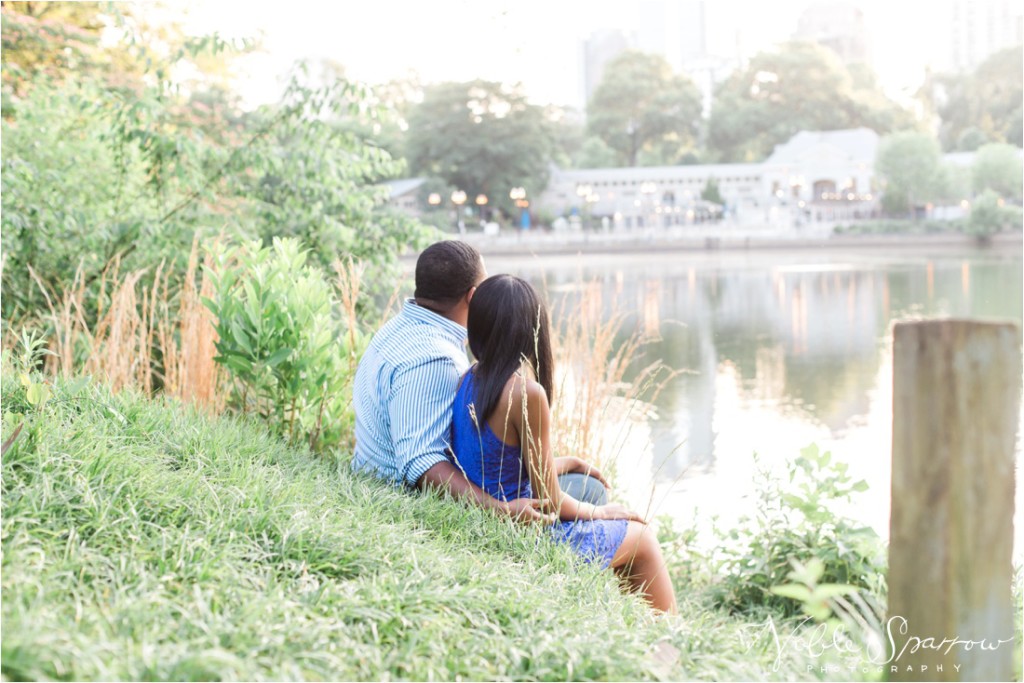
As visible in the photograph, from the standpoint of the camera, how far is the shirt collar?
7.73 ft

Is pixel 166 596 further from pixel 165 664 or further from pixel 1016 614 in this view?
pixel 1016 614

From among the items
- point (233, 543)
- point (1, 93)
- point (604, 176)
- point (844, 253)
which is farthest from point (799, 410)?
point (604, 176)

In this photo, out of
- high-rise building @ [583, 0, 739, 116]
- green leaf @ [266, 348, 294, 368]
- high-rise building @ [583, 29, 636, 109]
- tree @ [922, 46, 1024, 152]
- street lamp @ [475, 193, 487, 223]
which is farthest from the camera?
high-rise building @ [583, 29, 636, 109]

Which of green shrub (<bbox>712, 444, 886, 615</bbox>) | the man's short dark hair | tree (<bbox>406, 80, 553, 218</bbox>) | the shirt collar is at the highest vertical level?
tree (<bbox>406, 80, 553, 218</bbox>)

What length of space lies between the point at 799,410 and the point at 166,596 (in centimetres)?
698

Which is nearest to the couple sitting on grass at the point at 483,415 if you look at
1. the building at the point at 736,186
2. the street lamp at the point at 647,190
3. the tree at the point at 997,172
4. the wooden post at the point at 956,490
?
the wooden post at the point at 956,490

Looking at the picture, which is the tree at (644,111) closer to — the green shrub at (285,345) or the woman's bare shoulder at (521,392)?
the green shrub at (285,345)

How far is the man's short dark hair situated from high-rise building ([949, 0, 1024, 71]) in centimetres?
6185

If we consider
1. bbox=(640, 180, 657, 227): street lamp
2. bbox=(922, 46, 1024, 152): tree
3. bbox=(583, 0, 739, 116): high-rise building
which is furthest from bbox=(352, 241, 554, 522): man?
bbox=(583, 0, 739, 116): high-rise building

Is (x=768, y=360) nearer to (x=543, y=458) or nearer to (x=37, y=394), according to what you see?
(x=543, y=458)

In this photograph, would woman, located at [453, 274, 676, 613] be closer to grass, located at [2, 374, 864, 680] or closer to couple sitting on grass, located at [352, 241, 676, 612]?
couple sitting on grass, located at [352, 241, 676, 612]

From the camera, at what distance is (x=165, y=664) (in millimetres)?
1256

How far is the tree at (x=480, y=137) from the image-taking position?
3716 centimetres

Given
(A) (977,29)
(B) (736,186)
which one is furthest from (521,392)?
(A) (977,29)
